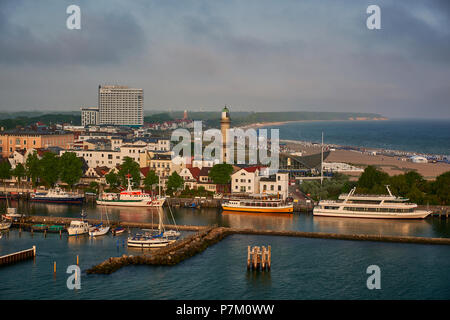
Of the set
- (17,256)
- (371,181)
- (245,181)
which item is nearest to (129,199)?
(245,181)

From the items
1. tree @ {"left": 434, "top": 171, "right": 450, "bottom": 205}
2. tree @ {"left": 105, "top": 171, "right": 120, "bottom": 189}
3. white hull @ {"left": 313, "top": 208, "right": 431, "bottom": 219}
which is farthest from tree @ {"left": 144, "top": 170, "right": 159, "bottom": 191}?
tree @ {"left": 434, "top": 171, "right": 450, "bottom": 205}

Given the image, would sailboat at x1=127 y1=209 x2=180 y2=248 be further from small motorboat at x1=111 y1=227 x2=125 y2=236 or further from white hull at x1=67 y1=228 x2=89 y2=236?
white hull at x1=67 y1=228 x2=89 y2=236

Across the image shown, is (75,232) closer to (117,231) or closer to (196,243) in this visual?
(117,231)

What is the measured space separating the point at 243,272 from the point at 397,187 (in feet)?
48.3

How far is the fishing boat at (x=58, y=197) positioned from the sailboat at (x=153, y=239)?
10.5 m

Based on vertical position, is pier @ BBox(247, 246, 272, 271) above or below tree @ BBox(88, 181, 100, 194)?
below

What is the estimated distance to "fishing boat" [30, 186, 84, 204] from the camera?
3247 cm

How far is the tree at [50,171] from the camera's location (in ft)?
115

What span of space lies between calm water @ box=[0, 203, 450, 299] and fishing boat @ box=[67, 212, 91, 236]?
0.63 m

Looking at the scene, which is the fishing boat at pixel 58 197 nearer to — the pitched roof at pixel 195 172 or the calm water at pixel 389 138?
the pitched roof at pixel 195 172

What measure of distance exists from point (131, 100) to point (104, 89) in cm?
517

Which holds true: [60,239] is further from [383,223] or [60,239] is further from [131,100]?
[131,100]
